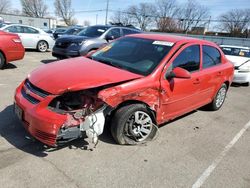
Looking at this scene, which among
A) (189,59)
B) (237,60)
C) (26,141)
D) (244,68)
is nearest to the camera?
(26,141)

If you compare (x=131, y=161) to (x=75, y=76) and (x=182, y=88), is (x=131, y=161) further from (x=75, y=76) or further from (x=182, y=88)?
(x=182, y=88)

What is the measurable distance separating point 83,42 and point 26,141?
5.99m

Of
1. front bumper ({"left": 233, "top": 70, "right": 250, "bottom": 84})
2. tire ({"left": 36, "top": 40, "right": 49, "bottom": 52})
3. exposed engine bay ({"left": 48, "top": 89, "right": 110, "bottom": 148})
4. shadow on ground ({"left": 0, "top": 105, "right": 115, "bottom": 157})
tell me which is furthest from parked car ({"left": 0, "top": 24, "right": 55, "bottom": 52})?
exposed engine bay ({"left": 48, "top": 89, "right": 110, "bottom": 148})

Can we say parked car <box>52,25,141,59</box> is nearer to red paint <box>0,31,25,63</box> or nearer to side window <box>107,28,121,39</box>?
side window <box>107,28,121,39</box>

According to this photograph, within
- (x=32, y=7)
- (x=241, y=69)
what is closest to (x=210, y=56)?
(x=241, y=69)

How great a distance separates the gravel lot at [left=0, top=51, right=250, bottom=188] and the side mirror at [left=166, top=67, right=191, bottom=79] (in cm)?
104

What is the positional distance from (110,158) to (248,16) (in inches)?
2728

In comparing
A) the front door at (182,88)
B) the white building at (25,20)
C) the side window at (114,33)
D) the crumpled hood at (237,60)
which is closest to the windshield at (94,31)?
the side window at (114,33)

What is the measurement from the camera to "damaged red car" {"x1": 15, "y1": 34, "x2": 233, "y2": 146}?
126 inches

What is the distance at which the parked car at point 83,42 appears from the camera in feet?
29.5

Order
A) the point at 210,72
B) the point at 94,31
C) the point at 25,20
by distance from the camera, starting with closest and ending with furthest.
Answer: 1. the point at 210,72
2. the point at 94,31
3. the point at 25,20

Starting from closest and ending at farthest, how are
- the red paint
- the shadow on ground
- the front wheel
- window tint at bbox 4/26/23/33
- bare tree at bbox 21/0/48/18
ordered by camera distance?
the shadow on ground < the red paint < window tint at bbox 4/26/23/33 < the front wheel < bare tree at bbox 21/0/48/18

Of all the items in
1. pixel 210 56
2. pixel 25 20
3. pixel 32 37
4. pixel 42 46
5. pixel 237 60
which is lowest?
pixel 25 20

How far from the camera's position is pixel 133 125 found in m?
3.75
